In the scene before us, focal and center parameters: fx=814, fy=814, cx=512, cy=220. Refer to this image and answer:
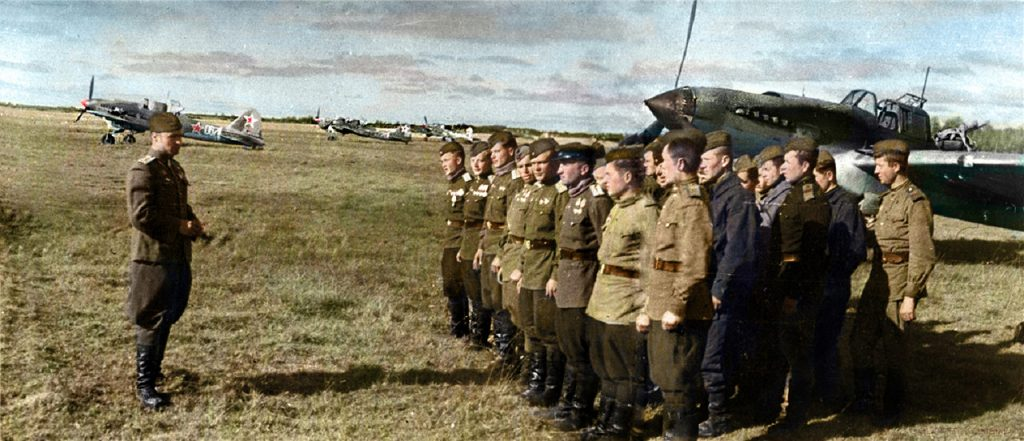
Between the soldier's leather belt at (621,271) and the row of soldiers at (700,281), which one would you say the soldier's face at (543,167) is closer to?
the row of soldiers at (700,281)

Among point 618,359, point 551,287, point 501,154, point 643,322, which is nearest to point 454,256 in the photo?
point 501,154

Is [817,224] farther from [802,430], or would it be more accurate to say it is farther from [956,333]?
[956,333]

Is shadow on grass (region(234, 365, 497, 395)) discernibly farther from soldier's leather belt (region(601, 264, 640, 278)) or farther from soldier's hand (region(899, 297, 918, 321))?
soldier's hand (region(899, 297, 918, 321))

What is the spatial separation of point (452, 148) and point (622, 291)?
3077 millimetres

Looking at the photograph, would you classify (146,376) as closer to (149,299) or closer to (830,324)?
(149,299)

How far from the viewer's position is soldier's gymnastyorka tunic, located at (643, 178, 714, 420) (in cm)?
383

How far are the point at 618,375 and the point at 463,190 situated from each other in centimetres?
294

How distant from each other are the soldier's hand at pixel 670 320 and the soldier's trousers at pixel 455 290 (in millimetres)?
3345

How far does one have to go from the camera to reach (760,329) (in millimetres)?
5434

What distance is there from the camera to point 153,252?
4785 mm

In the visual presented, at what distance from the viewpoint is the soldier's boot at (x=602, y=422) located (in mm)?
4449

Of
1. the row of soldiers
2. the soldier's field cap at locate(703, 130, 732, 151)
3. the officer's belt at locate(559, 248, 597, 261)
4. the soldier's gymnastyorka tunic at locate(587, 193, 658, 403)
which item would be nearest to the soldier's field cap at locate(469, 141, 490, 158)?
the row of soldiers

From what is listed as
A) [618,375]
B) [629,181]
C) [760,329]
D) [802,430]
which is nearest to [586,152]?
[629,181]

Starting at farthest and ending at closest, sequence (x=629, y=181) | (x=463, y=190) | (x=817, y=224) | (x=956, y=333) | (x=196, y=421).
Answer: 1. (x=956, y=333)
2. (x=463, y=190)
3. (x=817, y=224)
4. (x=196, y=421)
5. (x=629, y=181)
